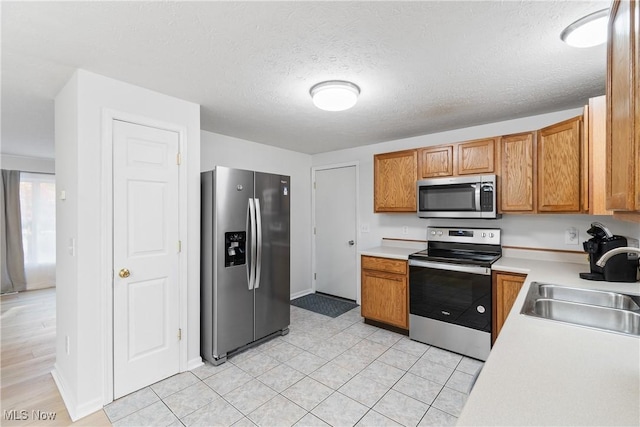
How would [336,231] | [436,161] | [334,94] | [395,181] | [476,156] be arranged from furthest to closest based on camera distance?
1. [336,231]
2. [395,181]
3. [436,161]
4. [476,156]
5. [334,94]

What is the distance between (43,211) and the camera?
5254mm

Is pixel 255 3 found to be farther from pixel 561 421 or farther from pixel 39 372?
pixel 39 372

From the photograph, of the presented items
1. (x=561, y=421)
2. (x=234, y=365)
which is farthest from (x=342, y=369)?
(x=561, y=421)

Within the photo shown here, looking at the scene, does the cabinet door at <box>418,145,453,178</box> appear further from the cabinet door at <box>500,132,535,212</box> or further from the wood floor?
the wood floor

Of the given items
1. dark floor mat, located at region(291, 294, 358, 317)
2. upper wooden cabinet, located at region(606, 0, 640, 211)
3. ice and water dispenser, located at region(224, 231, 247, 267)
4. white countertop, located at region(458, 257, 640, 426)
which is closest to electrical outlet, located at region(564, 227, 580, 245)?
white countertop, located at region(458, 257, 640, 426)

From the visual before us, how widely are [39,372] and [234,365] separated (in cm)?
162

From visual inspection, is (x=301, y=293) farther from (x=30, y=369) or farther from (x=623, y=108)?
(x=623, y=108)

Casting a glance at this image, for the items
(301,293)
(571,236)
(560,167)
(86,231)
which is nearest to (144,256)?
(86,231)

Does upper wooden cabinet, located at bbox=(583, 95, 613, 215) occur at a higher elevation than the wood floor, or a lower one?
higher

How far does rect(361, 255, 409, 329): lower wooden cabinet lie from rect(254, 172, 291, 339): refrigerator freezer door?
36.3 inches

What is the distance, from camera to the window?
5.08 metres

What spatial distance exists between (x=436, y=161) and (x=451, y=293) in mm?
1358

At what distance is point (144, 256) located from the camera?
2.24 meters

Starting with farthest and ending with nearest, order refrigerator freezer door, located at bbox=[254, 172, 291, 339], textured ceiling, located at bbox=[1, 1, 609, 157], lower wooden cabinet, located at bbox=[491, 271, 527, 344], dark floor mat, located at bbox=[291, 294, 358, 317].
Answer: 1. dark floor mat, located at bbox=[291, 294, 358, 317]
2. refrigerator freezer door, located at bbox=[254, 172, 291, 339]
3. lower wooden cabinet, located at bbox=[491, 271, 527, 344]
4. textured ceiling, located at bbox=[1, 1, 609, 157]
